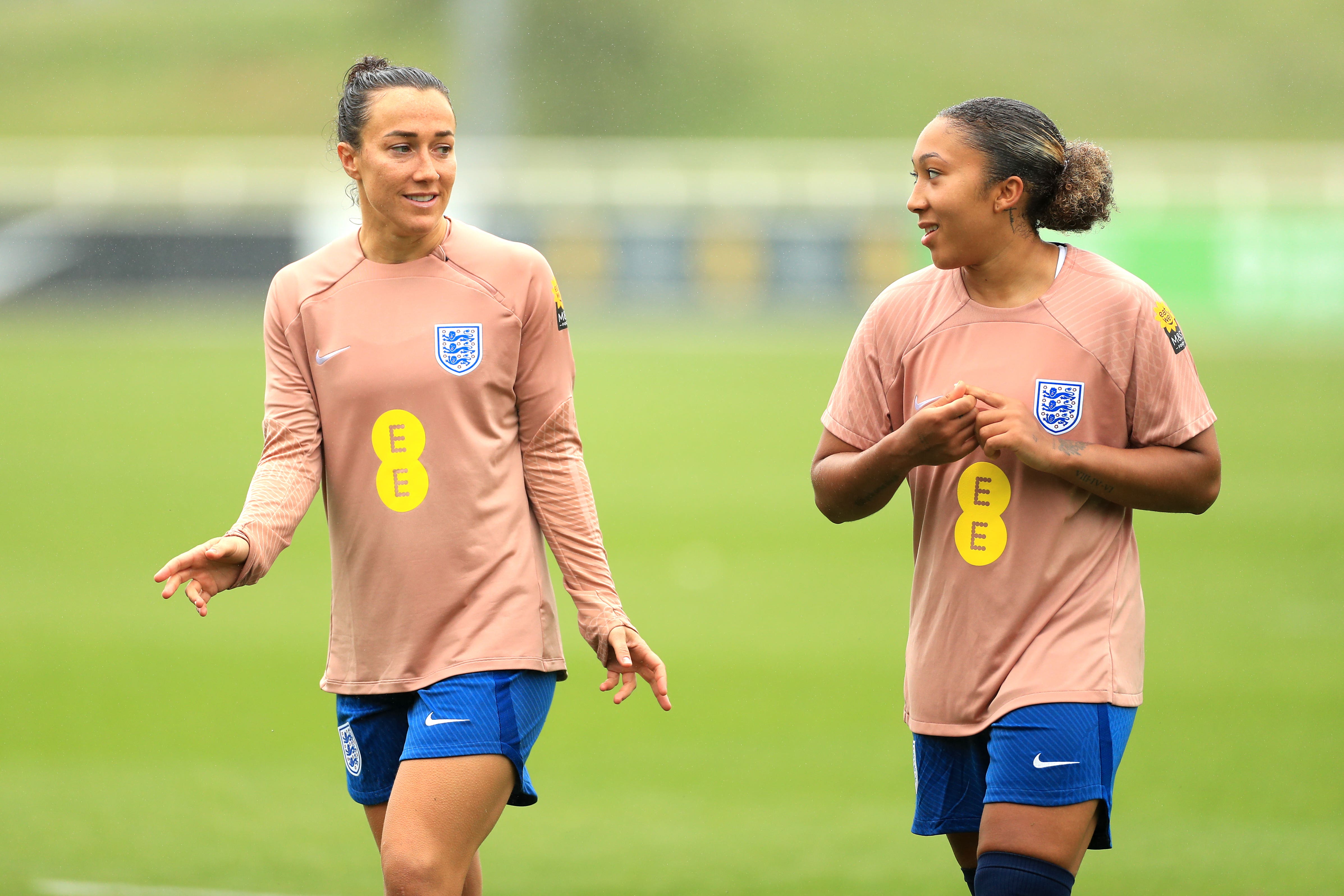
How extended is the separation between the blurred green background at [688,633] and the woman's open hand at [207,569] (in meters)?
2.51

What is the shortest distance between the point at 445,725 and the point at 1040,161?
6.02 feet

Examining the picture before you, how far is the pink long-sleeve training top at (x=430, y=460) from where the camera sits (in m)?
3.68

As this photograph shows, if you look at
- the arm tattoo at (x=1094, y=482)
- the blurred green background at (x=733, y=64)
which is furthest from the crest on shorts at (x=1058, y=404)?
the blurred green background at (x=733, y=64)

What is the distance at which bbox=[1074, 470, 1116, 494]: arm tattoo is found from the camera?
137 inches

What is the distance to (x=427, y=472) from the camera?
3.69 metres

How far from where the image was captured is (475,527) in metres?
3.70

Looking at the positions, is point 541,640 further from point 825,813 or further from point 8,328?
point 8,328

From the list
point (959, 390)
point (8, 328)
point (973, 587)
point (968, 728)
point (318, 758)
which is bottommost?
point (8, 328)

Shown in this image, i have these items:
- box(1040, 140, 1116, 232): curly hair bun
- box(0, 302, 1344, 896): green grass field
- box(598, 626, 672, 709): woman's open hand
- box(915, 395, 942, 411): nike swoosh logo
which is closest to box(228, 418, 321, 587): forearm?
box(598, 626, 672, 709): woman's open hand

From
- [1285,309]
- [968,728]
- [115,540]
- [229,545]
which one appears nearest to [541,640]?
[229,545]

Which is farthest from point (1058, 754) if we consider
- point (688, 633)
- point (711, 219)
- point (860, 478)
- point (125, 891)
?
point (711, 219)

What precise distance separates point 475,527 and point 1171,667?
6.25 metres

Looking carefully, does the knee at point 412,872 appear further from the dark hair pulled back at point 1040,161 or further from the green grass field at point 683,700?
the green grass field at point 683,700

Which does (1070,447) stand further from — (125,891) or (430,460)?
(125,891)
